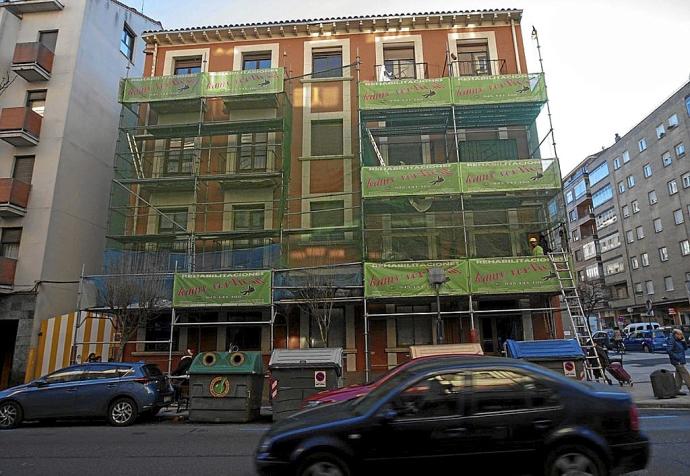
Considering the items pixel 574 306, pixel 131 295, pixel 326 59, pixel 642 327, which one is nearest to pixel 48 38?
pixel 326 59

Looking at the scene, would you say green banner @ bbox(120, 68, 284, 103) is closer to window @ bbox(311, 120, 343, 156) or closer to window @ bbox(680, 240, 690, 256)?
window @ bbox(311, 120, 343, 156)

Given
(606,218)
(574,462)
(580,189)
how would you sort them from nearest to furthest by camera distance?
1. (574,462)
2. (606,218)
3. (580,189)

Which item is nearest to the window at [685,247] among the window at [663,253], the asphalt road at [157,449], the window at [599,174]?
the window at [663,253]

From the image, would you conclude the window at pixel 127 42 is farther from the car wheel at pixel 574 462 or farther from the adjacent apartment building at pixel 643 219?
the adjacent apartment building at pixel 643 219

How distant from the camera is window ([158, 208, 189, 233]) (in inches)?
766

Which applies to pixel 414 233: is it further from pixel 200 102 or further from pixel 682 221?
pixel 682 221

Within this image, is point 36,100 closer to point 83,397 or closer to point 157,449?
point 83,397

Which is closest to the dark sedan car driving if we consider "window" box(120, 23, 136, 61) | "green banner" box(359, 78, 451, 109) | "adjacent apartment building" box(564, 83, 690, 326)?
"green banner" box(359, 78, 451, 109)

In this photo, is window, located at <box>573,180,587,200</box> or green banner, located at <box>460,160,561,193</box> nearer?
green banner, located at <box>460,160,561,193</box>

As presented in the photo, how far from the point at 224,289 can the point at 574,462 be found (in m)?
13.1

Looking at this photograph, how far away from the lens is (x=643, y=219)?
5100 centimetres

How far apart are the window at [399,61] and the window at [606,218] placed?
45925 mm

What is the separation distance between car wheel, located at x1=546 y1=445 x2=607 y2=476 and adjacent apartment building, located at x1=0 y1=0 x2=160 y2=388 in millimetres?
18323

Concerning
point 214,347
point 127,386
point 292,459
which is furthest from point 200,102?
point 292,459
